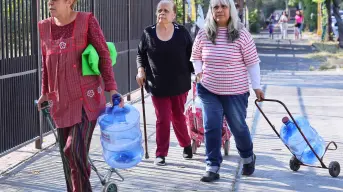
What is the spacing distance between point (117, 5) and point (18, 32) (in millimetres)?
4852

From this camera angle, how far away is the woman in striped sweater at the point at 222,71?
7117 mm

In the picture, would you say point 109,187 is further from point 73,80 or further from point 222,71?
point 222,71

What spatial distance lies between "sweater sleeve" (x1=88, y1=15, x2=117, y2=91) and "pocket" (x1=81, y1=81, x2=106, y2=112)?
68 mm

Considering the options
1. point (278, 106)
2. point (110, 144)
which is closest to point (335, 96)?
point (278, 106)

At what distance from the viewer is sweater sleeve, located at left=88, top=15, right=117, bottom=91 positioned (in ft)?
18.6

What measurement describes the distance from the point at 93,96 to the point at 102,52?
1.08 ft

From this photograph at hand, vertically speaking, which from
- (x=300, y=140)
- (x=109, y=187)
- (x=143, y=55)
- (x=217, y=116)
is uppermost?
(x=143, y=55)

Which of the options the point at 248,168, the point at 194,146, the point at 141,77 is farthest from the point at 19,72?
the point at 248,168

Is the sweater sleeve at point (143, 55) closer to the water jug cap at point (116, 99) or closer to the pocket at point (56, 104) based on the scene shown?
the water jug cap at point (116, 99)

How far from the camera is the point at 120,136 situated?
6070 millimetres

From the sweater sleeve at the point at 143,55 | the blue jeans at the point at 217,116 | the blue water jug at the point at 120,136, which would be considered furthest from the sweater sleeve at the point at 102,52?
the sweater sleeve at the point at 143,55

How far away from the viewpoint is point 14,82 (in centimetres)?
801

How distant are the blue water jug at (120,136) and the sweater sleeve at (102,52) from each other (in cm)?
25

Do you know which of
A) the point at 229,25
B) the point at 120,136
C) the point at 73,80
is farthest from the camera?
the point at 229,25
